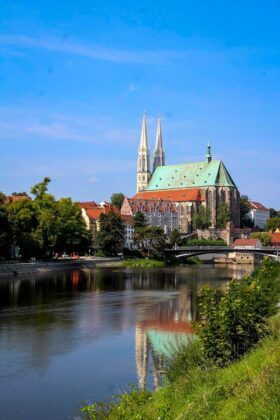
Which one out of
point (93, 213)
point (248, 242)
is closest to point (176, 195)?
point (93, 213)

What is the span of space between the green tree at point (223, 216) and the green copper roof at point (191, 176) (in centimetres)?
830

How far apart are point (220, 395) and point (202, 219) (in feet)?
423

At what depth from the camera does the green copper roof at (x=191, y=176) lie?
150m

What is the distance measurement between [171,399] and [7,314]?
24.0 m

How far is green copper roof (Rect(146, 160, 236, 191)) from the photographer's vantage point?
150 meters

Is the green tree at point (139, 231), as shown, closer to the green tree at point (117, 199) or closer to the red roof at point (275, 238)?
the red roof at point (275, 238)

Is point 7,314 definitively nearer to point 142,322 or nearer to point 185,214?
point 142,322

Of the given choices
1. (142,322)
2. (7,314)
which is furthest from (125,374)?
(7,314)

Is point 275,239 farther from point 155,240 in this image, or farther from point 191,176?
point 155,240

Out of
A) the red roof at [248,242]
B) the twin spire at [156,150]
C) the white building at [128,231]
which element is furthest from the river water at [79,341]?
the twin spire at [156,150]

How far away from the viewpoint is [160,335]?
1114 inches

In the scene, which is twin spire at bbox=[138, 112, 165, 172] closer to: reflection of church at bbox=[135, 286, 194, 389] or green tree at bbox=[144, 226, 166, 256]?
green tree at bbox=[144, 226, 166, 256]

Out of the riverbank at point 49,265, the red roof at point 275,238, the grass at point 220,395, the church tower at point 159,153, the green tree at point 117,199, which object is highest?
the church tower at point 159,153

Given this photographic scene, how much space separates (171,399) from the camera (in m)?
12.9
